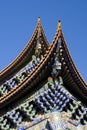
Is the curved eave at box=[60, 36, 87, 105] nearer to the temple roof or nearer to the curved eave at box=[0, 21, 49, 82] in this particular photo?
the temple roof

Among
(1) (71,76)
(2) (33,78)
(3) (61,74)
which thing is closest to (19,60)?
(2) (33,78)

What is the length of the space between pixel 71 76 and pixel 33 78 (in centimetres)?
139

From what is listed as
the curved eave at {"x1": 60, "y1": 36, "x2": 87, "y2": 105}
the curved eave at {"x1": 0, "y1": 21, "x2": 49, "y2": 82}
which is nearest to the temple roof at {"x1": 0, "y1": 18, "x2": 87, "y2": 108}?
the curved eave at {"x1": 60, "y1": 36, "x2": 87, "y2": 105}

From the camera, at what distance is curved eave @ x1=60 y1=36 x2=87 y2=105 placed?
11672mm

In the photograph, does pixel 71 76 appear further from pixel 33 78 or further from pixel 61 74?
pixel 33 78

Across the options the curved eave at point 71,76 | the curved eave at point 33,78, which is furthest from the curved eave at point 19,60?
the curved eave at point 33,78

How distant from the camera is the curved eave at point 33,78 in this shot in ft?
37.6

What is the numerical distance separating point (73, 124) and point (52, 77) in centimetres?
183

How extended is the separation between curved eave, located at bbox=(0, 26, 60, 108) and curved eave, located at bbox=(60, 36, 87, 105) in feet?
1.35

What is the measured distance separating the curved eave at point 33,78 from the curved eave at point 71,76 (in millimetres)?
411

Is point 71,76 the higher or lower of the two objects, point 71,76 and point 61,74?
the lower

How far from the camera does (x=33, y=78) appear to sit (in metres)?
11.9

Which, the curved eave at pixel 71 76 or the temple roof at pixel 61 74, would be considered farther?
the curved eave at pixel 71 76

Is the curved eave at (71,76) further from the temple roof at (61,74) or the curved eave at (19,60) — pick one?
the curved eave at (19,60)
